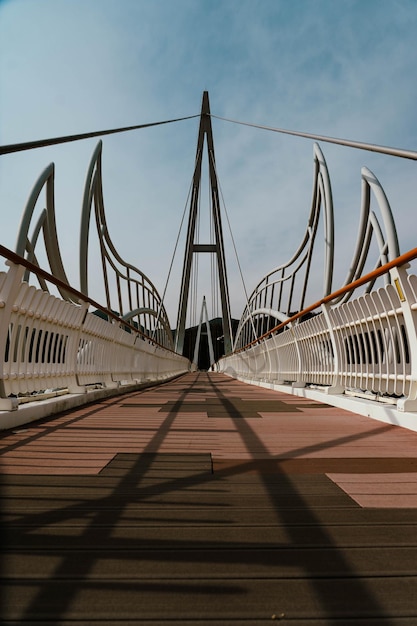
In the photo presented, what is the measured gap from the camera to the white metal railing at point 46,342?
360cm

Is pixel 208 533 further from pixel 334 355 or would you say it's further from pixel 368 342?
pixel 334 355

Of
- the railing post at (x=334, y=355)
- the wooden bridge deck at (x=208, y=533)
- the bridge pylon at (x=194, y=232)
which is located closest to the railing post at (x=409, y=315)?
the wooden bridge deck at (x=208, y=533)

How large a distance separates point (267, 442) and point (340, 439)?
50 cm

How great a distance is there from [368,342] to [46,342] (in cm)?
305

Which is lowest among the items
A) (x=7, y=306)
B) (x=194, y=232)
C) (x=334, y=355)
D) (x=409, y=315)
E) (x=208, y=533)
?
(x=208, y=533)

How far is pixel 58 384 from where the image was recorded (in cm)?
512

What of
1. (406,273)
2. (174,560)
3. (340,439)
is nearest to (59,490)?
(174,560)

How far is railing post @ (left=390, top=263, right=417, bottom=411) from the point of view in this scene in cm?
338

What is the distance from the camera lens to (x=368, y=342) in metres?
4.70

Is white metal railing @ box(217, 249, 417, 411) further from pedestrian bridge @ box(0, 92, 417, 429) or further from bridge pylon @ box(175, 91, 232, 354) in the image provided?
bridge pylon @ box(175, 91, 232, 354)

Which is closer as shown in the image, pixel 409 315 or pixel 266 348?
pixel 409 315

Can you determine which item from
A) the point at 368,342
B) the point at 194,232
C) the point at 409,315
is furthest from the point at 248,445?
the point at 194,232

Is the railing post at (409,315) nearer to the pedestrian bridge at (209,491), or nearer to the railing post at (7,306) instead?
the pedestrian bridge at (209,491)

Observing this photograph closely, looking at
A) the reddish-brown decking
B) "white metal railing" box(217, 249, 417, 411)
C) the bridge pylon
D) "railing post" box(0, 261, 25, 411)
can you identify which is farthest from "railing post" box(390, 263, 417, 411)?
the bridge pylon
